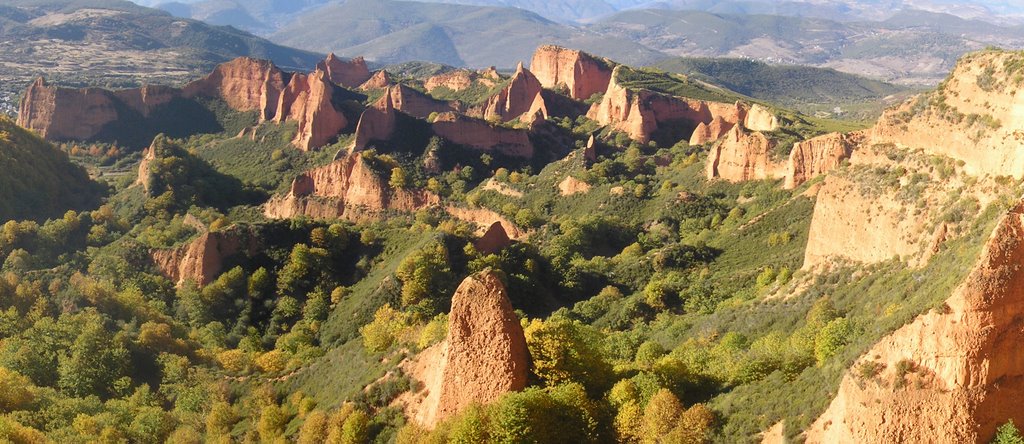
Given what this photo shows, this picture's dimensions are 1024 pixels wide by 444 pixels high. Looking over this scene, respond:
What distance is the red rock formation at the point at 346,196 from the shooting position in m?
65.6

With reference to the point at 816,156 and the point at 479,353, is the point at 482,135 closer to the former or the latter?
the point at 816,156

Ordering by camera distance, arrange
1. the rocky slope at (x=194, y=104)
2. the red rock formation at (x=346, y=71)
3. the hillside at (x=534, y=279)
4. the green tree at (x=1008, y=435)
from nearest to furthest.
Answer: the green tree at (x=1008, y=435)
the hillside at (x=534, y=279)
the rocky slope at (x=194, y=104)
the red rock formation at (x=346, y=71)

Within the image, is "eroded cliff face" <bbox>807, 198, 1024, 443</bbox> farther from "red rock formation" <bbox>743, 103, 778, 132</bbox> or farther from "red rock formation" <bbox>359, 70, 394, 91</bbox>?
"red rock formation" <bbox>359, 70, 394, 91</bbox>

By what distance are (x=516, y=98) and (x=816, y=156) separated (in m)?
53.0

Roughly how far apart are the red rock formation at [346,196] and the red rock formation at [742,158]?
22.6m

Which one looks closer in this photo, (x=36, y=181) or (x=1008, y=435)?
(x=1008, y=435)

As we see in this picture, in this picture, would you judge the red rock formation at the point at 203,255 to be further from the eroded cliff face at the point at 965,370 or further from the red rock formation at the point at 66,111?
the red rock formation at the point at 66,111

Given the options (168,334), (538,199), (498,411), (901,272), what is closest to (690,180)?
(538,199)

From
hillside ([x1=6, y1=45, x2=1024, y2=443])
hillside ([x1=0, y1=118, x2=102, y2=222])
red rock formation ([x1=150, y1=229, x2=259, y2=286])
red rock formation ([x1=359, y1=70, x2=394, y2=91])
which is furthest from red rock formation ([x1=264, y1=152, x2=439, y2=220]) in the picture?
red rock formation ([x1=359, y1=70, x2=394, y2=91])

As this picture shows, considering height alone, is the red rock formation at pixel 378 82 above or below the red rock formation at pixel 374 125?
below

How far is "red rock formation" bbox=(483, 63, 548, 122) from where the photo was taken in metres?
102

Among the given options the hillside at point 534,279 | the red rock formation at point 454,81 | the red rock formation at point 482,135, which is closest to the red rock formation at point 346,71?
the red rock formation at point 454,81

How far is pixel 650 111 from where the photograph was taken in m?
88.0

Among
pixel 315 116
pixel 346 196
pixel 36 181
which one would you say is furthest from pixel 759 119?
pixel 36 181
